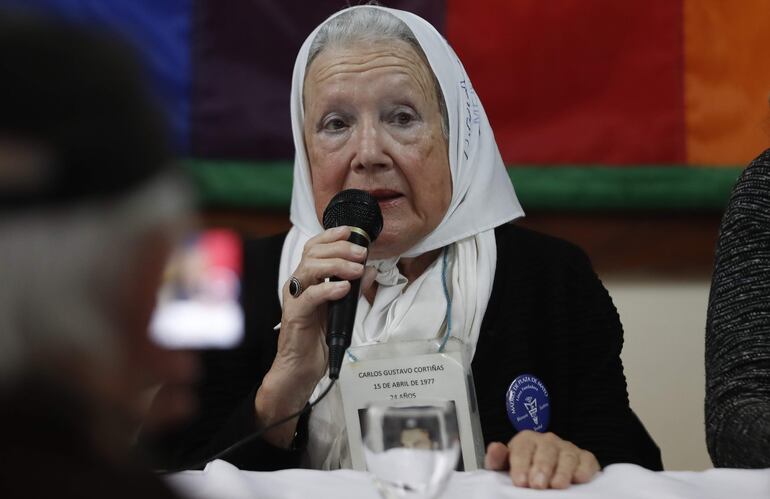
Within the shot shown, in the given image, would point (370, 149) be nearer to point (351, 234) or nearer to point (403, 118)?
point (403, 118)

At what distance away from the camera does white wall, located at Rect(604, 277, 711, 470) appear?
2424 mm

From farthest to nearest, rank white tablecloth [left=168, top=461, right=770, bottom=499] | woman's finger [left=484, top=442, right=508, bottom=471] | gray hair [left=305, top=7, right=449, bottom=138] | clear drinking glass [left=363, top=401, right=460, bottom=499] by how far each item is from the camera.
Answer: gray hair [left=305, top=7, right=449, bottom=138] < woman's finger [left=484, top=442, right=508, bottom=471] < white tablecloth [left=168, top=461, right=770, bottom=499] < clear drinking glass [left=363, top=401, right=460, bottom=499]

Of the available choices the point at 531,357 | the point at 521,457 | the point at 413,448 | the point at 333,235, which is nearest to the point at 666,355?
the point at 531,357

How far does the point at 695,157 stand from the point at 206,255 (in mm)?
2113

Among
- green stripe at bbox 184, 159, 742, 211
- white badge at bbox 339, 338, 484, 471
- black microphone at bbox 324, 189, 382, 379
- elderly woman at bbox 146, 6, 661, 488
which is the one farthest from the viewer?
green stripe at bbox 184, 159, 742, 211

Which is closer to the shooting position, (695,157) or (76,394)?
(76,394)

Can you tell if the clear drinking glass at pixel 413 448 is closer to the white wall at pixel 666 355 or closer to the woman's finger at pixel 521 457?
the woman's finger at pixel 521 457

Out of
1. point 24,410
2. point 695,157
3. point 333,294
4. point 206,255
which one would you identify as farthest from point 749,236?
point 24,410

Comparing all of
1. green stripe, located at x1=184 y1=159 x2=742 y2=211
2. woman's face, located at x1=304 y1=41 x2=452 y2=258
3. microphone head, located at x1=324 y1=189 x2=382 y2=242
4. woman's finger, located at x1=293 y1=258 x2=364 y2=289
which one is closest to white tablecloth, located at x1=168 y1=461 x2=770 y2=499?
woman's finger, located at x1=293 y1=258 x2=364 y2=289

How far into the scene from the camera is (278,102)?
7.88 feet

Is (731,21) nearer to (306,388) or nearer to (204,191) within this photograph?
(306,388)

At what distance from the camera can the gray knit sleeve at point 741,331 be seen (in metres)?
1.34

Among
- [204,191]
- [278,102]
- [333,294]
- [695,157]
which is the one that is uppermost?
[278,102]

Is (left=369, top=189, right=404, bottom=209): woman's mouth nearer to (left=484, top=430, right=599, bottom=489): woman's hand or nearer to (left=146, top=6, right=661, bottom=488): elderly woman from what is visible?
(left=146, top=6, right=661, bottom=488): elderly woman
